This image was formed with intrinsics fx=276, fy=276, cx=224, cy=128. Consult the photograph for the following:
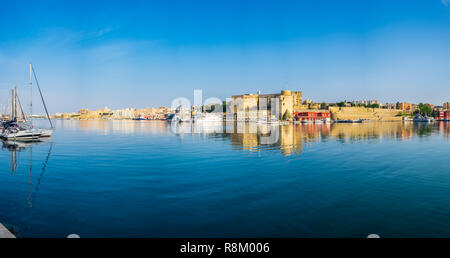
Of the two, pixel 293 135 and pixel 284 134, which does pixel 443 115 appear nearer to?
pixel 284 134

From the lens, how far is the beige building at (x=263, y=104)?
90.6 m

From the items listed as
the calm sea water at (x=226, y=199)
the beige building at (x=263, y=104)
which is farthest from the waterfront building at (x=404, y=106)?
the calm sea water at (x=226, y=199)

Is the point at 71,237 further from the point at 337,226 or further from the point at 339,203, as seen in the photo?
the point at 339,203

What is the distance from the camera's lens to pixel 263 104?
351 ft

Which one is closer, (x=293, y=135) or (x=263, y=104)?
(x=293, y=135)

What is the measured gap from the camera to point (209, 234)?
5.87 m

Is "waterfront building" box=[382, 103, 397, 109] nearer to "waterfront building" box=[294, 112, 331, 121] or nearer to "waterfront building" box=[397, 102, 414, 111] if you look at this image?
"waterfront building" box=[397, 102, 414, 111]

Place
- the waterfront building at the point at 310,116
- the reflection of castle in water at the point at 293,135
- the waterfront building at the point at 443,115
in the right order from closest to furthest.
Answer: the reflection of castle in water at the point at 293,135
the waterfront building at the point at 310,116
the waterfront building at the point at 443,115

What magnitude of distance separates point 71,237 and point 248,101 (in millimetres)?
105778

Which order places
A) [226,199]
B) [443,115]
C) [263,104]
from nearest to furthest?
[226,199], [263,104], [443,115]

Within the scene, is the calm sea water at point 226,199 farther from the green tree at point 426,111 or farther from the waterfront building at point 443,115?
the waterfront building at point 443,115

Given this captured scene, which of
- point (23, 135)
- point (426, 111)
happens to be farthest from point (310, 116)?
point (23, 135)
